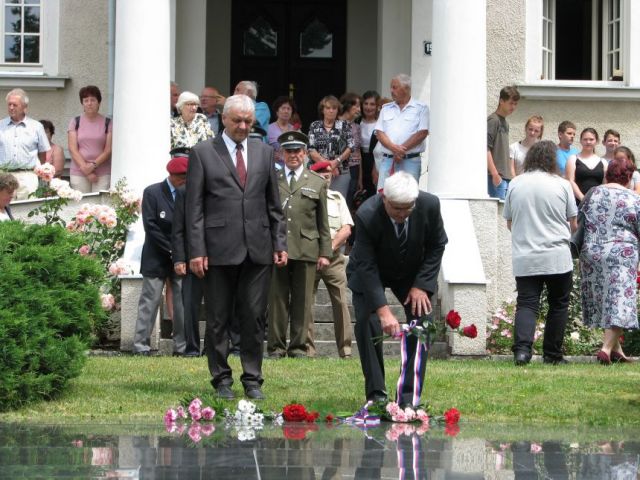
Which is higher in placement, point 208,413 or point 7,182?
point 7,182

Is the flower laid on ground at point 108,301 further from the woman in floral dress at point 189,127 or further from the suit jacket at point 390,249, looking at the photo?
the suit jacket at point 390,249

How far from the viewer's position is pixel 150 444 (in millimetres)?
8734

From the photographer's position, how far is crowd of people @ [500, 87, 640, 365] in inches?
510

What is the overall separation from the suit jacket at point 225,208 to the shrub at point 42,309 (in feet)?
3.24

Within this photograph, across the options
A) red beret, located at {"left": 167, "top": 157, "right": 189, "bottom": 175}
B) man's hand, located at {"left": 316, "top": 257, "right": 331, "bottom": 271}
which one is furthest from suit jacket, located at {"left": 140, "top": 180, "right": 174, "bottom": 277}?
man's hand, located at {"left": 316, "top": 257, "right": 331, "bottom": 271}

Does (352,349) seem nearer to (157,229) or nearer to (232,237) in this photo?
(157,229)

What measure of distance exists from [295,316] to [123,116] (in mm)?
3255

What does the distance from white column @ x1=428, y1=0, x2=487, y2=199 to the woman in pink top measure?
3.89 metres

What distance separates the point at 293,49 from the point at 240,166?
36.0 ft

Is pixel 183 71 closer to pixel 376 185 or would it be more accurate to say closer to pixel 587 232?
pixel 376 185

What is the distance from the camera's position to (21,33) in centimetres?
1933

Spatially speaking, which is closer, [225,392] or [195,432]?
[195,432]

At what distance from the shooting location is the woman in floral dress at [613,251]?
13.2 meters

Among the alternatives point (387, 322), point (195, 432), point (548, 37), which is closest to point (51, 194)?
point (195, 432)
